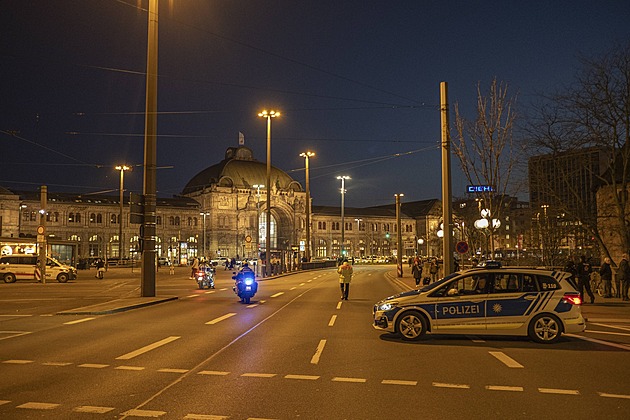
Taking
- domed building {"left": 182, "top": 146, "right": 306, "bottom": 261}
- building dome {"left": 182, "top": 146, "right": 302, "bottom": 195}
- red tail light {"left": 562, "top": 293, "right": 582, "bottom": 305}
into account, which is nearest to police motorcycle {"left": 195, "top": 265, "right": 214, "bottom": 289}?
red tail light {"left": 562, "top": 293, "right": 582, "bottom": 305}

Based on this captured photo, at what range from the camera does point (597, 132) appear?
26922 mm

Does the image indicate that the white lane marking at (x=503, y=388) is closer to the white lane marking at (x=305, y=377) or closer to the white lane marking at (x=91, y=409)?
the white lane marking at (x=305, y=377)

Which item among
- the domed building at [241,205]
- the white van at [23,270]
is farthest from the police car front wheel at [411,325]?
the domed building at [241,205]

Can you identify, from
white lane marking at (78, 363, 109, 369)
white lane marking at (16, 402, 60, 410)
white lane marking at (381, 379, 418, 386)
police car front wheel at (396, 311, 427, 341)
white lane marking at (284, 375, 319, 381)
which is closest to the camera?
white lane marking at (16, 402, 60, 410)

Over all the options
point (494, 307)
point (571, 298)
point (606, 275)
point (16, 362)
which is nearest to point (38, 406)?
point (16, 362)

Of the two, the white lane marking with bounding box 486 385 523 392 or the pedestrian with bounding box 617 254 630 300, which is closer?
the white lane marking with bounding box 486 385 523 392

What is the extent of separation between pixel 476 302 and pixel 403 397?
18.7 ft

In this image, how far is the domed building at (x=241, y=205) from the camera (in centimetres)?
12731

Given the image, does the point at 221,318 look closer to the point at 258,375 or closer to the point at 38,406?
the point at 258,375

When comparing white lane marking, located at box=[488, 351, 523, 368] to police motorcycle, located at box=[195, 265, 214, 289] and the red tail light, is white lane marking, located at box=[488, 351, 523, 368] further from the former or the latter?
police motorcycle, located at box=[195, 265, 214, 289]

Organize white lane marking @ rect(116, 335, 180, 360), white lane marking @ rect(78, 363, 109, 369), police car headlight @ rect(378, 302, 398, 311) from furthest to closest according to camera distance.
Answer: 1. police car headlight @ rect(378, 302, 398, 311)
2. white lane marking @ rect(116, 335, 180, 360)
3. white lane marking @ rect(78, 363, 109, 369)

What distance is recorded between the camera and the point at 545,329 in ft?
42.6

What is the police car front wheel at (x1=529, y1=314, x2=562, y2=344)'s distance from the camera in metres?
12.9

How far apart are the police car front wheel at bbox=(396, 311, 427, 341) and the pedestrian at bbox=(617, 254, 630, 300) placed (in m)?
14.0
